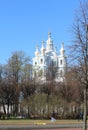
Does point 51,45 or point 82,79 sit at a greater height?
point 51,45

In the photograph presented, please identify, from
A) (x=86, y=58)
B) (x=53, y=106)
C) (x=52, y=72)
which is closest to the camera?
(x=86, y=58)

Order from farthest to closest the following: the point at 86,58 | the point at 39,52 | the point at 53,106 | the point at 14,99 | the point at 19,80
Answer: the point at 39,52
the point at 19,80
the point at 14,99
the point at 53,106
the point at 86,58

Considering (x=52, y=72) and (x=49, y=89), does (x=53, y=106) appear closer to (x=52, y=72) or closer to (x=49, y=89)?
(x=49, y=89)

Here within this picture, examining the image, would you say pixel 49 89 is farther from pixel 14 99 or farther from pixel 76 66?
pixel 76 66

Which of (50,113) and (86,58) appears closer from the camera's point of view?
(86,58)

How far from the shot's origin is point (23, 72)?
9806cm

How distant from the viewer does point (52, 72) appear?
111688mm

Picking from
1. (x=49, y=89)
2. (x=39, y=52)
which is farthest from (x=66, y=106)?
(x=39, y=52)

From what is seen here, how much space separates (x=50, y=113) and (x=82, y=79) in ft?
186

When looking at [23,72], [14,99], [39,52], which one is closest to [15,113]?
[14,99]

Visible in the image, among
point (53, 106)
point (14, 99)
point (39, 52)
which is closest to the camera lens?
point (53, 106)

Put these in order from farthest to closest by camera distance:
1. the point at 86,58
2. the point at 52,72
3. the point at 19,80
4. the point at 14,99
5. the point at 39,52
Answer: the point at 39,52
the point at 52,72
the point at 19,80
the point at 14,99
the point at 86,58

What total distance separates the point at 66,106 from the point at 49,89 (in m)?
9.06

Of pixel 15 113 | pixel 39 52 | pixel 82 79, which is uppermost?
pixel 39 52
